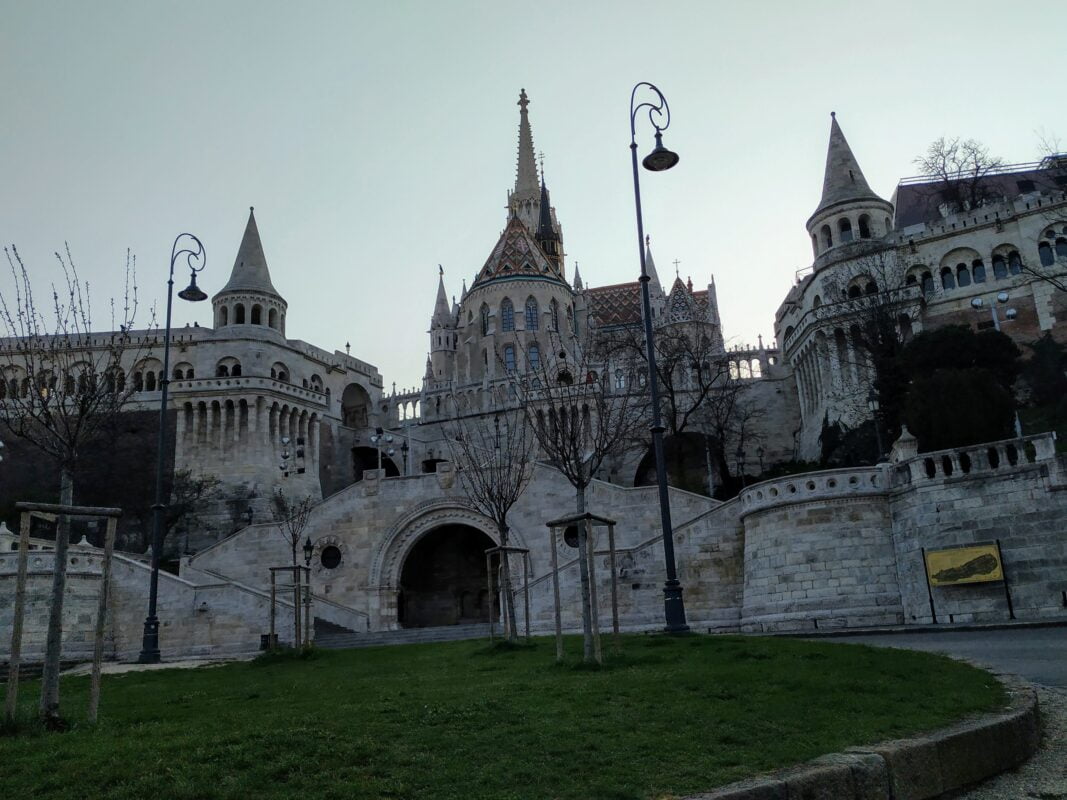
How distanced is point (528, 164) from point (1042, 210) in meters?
52.5

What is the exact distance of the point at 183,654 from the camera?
2712 cm

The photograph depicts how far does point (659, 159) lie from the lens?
53.3 feet

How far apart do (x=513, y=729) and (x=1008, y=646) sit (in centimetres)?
985

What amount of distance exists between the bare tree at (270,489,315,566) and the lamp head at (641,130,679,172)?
44.0 feet

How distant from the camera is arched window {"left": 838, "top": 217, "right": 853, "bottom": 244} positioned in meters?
44.1

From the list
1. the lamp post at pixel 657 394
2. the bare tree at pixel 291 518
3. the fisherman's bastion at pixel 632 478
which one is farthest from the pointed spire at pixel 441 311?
the lamp post at pixel 657 394

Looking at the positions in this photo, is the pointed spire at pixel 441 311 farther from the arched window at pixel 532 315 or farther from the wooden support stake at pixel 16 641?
the wooden support stake at pixel 16 641

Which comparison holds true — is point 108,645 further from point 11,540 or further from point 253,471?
point 253,471

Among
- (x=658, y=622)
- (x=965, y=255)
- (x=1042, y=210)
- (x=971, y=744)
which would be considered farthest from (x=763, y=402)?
(x=971, y=744)

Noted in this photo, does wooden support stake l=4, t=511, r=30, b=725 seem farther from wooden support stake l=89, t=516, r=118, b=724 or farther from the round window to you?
the round window

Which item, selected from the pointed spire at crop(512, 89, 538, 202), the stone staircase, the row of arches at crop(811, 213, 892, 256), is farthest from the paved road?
the pointed spire at crop(512, 89, 538, 202)

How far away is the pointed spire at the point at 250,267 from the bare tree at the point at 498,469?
14465 mm

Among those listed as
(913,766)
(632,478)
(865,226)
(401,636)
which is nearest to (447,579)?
(401,636)

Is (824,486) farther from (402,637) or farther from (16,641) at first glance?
(16,641)
